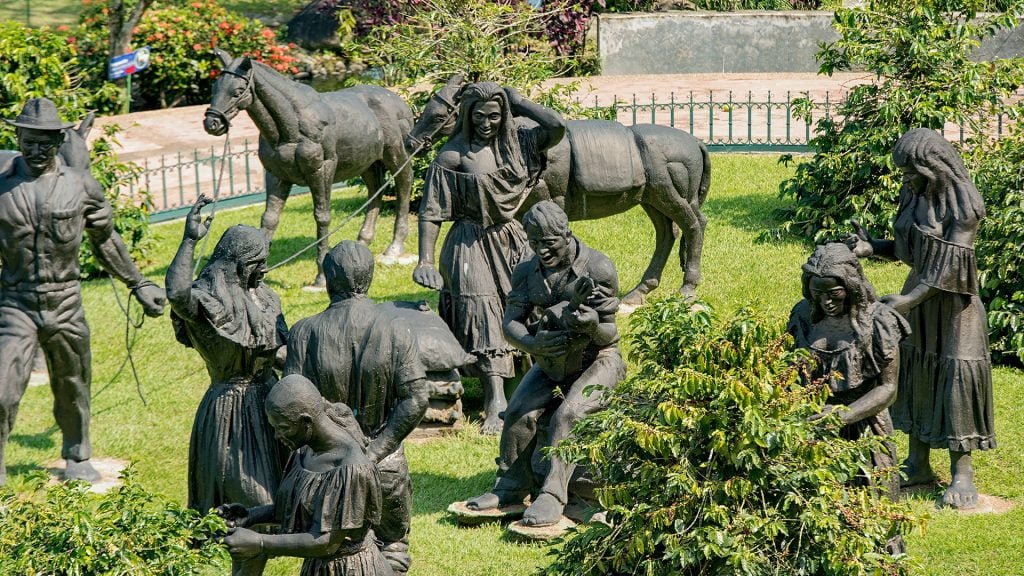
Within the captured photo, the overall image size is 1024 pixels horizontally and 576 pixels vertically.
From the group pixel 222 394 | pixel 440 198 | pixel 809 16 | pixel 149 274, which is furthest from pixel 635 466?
pixel 809 16

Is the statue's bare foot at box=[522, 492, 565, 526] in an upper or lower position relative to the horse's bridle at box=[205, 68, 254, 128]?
lower

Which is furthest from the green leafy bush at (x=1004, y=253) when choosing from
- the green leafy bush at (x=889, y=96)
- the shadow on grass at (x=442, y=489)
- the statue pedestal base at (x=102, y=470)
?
the statue pedestal base at (x=102, y=470)

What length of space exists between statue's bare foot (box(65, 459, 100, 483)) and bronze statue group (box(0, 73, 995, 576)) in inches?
0.8

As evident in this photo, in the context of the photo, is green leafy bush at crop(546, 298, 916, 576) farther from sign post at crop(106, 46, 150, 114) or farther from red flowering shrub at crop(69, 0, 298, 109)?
red flowering shrub at crop(69, 0, 298, 109)

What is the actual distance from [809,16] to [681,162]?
1211 centimetres

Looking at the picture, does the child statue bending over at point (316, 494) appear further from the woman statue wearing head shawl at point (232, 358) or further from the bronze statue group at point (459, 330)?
the woman statue wearing head shawl at point (232, 358)

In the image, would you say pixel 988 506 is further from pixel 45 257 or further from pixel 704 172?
pixel 45 257

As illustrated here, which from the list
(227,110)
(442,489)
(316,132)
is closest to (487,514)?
(442,489)

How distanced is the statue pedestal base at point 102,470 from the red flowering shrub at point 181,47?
15749mm

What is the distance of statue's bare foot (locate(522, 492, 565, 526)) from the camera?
32.2ft

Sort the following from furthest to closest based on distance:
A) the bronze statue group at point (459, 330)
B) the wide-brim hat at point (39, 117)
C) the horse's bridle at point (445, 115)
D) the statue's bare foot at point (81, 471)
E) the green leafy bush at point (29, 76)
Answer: the green leafy bush at point (29, 76), the horse's bridle at point (445, 115), the statue's bare foot at point (81, 471), the wide-brim hat at point (39, 117), the bronze statue group at point (459, 330)

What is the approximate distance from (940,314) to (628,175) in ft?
13.1

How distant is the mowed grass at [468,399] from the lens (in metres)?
9.72

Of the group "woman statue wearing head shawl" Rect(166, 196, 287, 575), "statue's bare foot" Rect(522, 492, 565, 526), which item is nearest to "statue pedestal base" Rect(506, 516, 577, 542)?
"statue's bare foot" Rect(522, 492, 565, 526)
